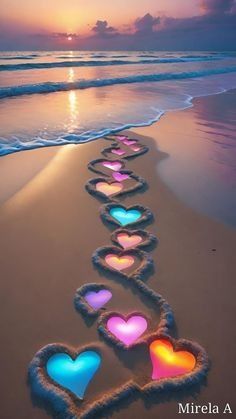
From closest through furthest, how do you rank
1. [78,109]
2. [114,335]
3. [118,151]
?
[114,335]
[118,151]
[78,109]

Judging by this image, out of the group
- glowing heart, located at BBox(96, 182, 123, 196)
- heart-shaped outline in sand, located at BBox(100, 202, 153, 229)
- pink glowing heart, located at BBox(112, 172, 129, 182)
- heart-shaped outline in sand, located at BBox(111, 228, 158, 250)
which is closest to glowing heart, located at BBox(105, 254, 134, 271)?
heart-shaped outline in sand, located at BBox(111, 228, 158, 250)

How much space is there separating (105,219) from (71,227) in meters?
0.31

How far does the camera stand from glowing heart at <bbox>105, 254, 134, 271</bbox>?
7.68ft

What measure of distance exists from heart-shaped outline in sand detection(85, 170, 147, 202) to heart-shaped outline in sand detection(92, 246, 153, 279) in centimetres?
84

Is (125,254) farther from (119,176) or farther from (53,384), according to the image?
(119,176)

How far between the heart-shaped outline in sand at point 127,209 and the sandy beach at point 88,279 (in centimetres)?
7

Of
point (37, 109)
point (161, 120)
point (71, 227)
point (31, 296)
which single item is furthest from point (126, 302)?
point (37, 109)

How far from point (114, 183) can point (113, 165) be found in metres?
0.59

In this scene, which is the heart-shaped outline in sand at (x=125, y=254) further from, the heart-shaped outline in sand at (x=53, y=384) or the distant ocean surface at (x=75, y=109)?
the distant ocean surface at (x=75, y=109)

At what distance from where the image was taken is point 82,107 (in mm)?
7660

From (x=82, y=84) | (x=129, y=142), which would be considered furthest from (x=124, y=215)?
(x=82, y=84)

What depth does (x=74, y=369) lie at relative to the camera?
1622 millimetres

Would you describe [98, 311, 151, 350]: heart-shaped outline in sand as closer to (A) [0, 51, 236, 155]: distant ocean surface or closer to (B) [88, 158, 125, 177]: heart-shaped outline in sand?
(B) [88, 158, 125, 177]: heart-shaped outline in sand

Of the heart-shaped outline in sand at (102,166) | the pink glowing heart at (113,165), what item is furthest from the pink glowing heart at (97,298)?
the pink glowing heart at (113,165)
